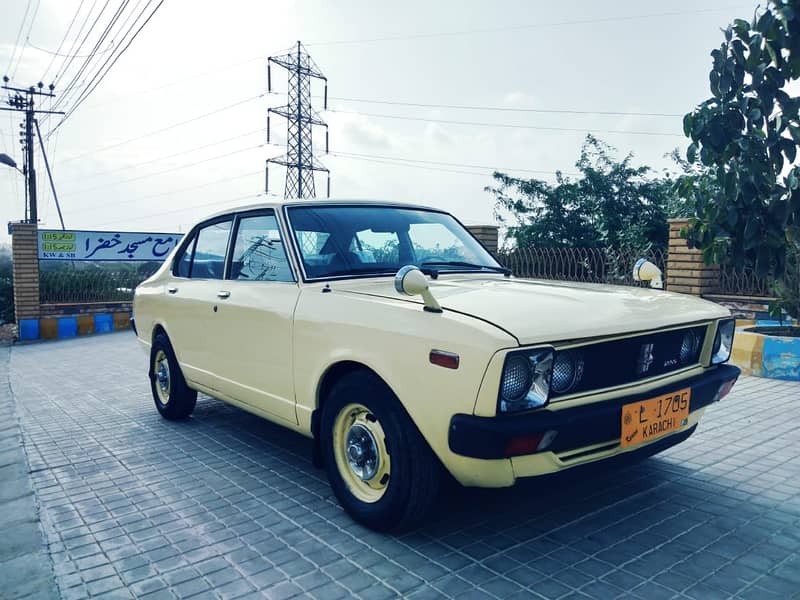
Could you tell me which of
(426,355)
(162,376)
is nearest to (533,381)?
(426,355)

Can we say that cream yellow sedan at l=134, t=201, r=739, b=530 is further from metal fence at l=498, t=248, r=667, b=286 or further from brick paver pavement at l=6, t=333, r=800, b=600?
metal fence at l=498, t=248, r=667, b=286

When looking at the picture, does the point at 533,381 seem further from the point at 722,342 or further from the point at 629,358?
the point at 722,342

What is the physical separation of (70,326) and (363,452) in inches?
468

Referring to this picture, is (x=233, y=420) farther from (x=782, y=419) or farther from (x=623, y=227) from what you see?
(x=623, y=227)

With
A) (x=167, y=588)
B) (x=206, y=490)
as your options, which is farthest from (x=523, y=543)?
(x=206, y=490)

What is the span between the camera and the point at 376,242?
3828 mm

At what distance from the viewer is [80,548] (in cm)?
290

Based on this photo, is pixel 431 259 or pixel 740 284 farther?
pixel 740 284

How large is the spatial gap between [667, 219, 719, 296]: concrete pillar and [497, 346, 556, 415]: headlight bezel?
690cm

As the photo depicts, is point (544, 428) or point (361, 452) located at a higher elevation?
point (544, 428)

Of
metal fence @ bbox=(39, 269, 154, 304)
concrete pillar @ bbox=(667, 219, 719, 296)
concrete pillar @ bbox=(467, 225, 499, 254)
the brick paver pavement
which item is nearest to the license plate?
the brick paver pavement

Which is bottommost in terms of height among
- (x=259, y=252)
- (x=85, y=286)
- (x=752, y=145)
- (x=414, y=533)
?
(x=414, y=533)

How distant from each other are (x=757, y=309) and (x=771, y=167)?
263cm

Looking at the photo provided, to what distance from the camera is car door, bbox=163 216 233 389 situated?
4.34 meters
